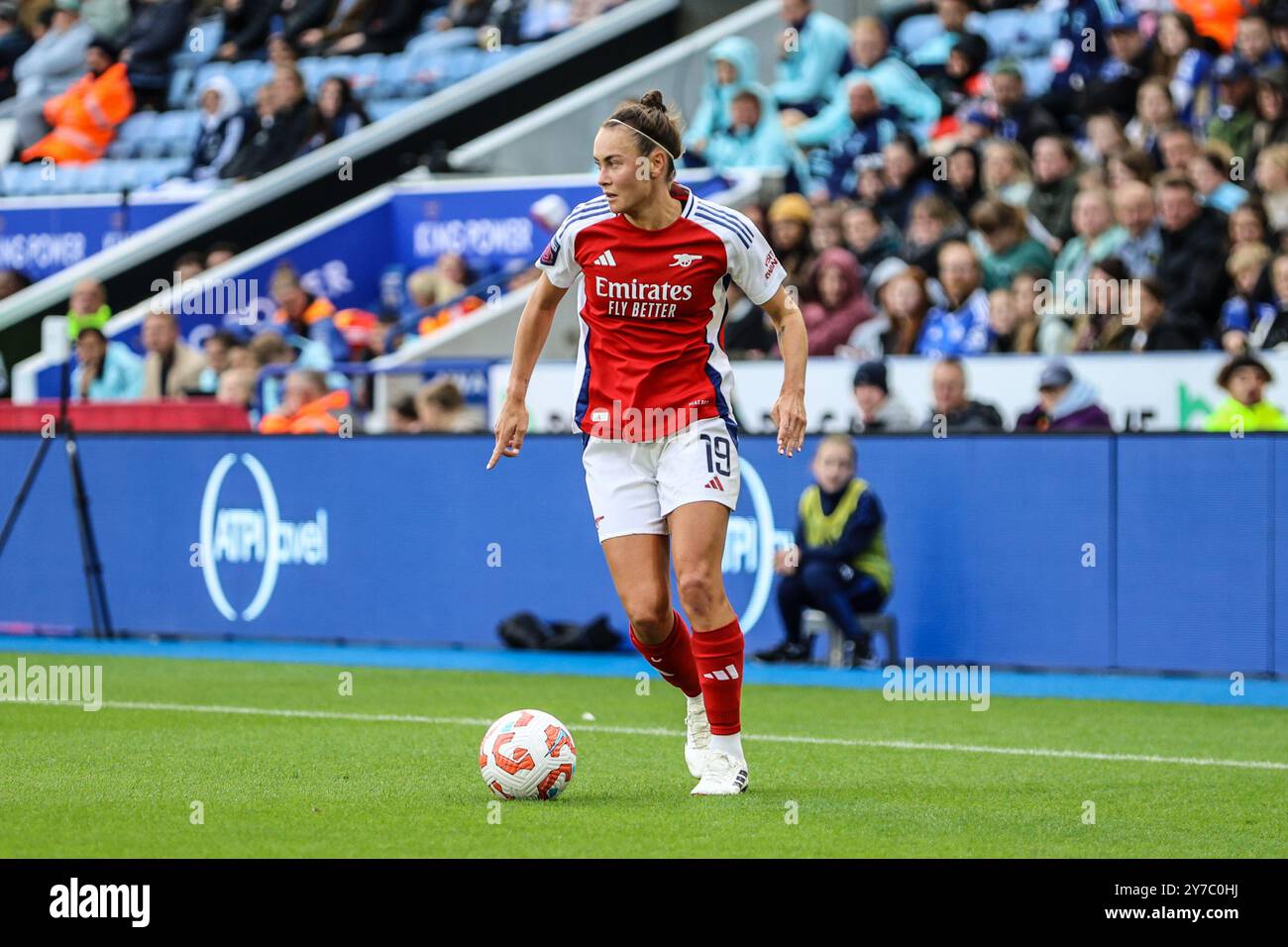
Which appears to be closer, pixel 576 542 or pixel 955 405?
pixel 955 405

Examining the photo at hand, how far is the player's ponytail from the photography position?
7.88 metres

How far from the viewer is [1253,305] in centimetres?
1491

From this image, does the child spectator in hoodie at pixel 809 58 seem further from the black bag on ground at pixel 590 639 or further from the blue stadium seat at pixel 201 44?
the blue stadium seat at pixel 201 44

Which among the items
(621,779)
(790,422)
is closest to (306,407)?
(621,779)

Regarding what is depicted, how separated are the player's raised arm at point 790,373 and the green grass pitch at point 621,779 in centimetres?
126

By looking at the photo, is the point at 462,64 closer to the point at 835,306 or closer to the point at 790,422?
the point at 835,306

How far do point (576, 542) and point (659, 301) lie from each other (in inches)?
276

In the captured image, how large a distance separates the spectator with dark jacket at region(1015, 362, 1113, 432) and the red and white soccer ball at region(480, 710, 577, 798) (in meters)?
6.58

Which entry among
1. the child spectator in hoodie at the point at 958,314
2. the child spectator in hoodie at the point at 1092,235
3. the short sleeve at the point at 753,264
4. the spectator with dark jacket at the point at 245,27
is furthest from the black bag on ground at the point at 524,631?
the spectator with dark jacket at the point at 245,27

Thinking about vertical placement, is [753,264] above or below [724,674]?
above

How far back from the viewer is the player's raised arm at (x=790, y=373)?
785 cm

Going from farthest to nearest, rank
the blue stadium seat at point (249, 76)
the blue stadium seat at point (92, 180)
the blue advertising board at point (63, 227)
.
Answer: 1. the blue stadium seat at point (249, 76)
2. the blue stadium seat at point (92, 180)
3. the blue advertising board at point (63, 227)

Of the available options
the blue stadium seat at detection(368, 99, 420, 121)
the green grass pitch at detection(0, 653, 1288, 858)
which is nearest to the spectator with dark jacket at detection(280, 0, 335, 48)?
the blue stadium seat at detection(368, 99, 420, 121)

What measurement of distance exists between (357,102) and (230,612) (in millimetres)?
8810
